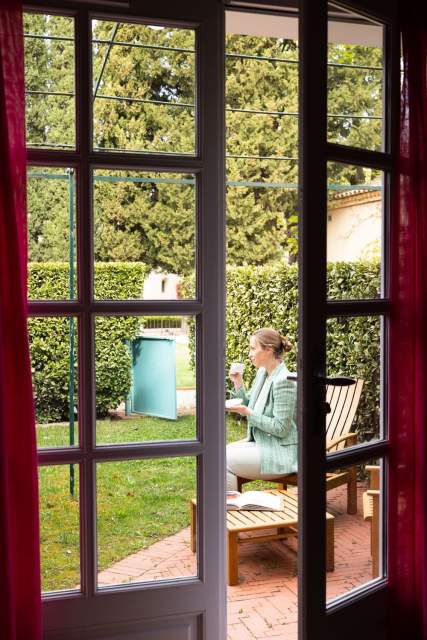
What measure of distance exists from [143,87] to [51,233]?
595 millimetres

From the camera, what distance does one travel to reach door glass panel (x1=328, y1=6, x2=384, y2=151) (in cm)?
212

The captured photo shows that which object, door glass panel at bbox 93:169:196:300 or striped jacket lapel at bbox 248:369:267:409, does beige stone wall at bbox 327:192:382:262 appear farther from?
striped jacket lapel at bbox 248:369:267:409

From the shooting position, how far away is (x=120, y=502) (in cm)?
231

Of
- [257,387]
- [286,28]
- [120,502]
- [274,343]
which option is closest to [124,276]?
[120,502]

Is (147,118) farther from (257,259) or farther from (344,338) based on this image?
(257,259)

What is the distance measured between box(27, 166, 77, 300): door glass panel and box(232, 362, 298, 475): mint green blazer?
7.46 feet

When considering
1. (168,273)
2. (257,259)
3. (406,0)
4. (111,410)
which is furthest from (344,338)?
(257,259)

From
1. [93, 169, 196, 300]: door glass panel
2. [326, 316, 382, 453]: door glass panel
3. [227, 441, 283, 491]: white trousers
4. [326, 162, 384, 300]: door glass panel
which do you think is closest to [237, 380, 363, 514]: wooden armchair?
[326, 316, 382, 453]: door glass panel

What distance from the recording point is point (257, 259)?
410 inches

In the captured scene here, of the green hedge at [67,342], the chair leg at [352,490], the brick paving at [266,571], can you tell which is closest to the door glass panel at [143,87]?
the green hedge at [67,342]

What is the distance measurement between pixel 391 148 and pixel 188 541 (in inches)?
60.1

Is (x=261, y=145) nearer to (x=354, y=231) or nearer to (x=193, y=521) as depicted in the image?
(x=354, y=231)

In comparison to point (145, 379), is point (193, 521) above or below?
below
